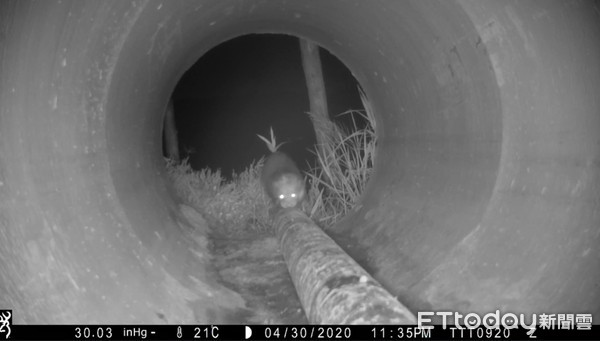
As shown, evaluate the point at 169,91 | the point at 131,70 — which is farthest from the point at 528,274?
the point at 169,91

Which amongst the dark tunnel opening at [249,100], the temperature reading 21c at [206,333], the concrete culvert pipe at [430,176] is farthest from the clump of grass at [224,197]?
the temperature reading 21c at [206,333]

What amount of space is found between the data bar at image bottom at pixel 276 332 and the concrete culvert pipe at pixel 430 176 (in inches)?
1.7

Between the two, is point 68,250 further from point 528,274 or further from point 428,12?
point 428,12

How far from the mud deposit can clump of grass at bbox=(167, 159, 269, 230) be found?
610 mm

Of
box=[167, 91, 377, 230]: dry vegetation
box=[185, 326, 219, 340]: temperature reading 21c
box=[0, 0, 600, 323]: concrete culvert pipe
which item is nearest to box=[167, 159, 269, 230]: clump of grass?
box=[167, 91, 377, 230]: dry vegetation

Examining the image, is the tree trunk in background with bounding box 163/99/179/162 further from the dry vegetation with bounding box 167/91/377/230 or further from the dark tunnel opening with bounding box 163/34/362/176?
the dry vegetation with bounding box 167/91/377/230

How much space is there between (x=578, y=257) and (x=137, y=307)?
1.62 meters

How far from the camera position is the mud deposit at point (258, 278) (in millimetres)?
2182

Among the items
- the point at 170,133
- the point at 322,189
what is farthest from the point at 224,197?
the point at 170,133

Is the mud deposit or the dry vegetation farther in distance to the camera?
the dry vegetation

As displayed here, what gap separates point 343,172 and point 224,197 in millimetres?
1226

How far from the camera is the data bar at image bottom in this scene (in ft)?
4.54

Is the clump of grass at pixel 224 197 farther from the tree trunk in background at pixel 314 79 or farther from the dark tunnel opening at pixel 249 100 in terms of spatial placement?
the dark tunnel opening at pixel 249 100

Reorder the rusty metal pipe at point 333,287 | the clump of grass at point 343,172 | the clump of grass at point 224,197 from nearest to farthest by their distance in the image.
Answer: the rusty metal pipe at point 333,287 → the clump of grass at point 343,172 → the clump of grass at point 224,197
